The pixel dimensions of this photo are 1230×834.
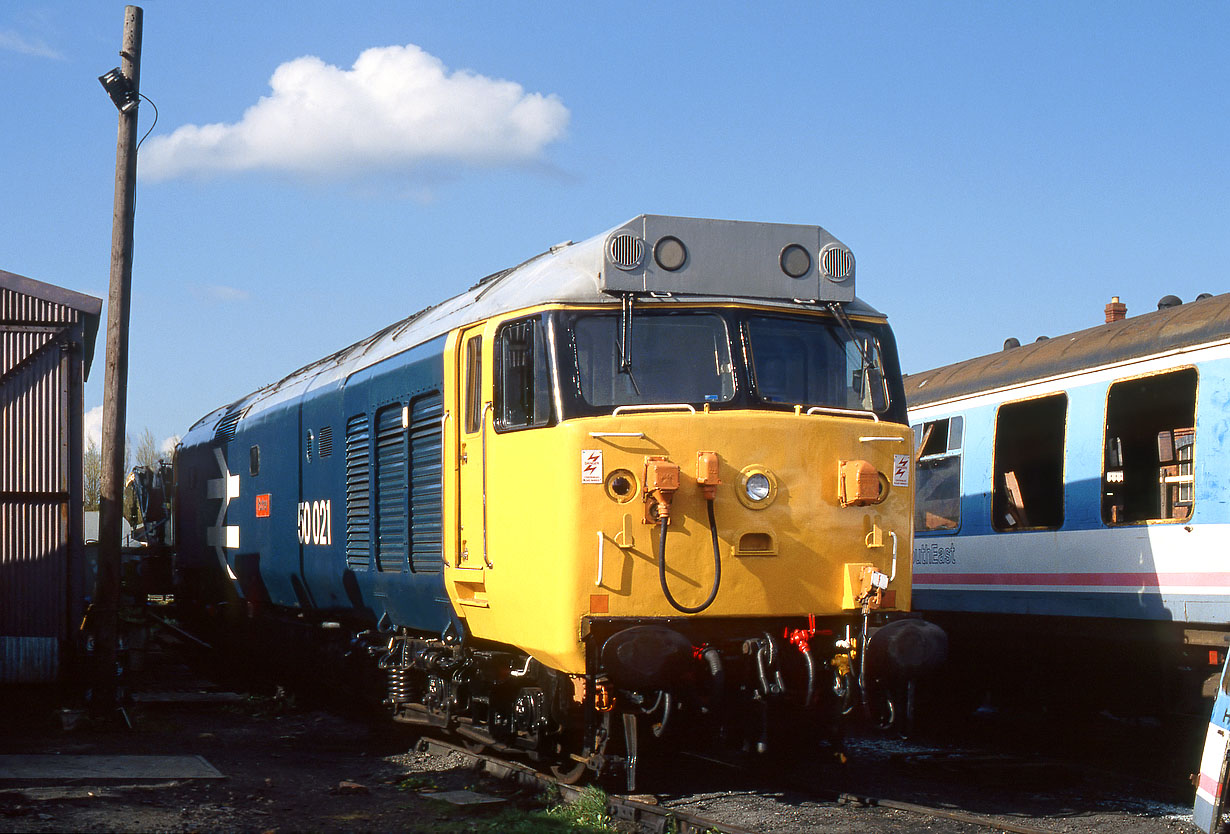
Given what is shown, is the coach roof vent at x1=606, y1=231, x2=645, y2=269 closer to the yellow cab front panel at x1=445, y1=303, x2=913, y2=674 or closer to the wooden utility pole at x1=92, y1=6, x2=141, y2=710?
the yellow cab front panel at x1=445, y1=303, x2=913, y2=674

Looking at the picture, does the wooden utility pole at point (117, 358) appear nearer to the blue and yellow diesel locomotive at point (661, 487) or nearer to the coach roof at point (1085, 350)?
the blue and yellow diesel locomotive at point (661, 487)

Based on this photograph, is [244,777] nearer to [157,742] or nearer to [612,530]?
[157,742]

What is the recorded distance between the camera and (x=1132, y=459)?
10.5m

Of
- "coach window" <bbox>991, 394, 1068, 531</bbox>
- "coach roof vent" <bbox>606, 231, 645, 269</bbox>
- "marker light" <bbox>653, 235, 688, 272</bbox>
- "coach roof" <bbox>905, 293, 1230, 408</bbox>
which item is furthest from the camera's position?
"coach window" <bbox>991, 394, 1068, 531</bbox>

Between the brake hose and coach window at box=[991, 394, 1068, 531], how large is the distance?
15.1 feet

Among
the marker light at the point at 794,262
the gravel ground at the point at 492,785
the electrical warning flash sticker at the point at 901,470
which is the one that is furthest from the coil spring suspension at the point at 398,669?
the marker light at the point at 794,262

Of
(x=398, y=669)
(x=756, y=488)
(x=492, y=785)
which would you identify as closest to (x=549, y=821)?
(x=492, y=785)

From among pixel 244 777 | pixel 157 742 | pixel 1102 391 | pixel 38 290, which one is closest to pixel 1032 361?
pixel 1102 391

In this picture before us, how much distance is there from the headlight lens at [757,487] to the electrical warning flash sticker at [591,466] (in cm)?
83

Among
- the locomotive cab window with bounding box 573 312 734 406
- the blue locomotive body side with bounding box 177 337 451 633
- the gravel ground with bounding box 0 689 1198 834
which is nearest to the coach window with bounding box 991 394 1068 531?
the gravel ground with bounding box 0 689 1198 834

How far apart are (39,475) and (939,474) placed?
26.8 ft

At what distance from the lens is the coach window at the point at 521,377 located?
25.3 feet

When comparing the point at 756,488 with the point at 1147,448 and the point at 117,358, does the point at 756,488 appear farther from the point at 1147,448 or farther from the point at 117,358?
the point at 117,358

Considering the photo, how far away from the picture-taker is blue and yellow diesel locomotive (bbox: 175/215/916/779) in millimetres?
7414
